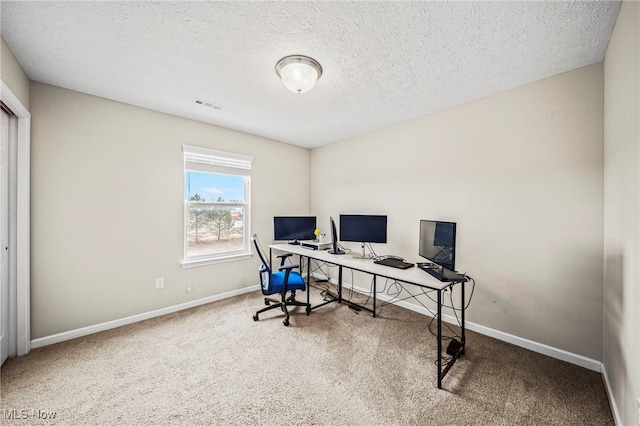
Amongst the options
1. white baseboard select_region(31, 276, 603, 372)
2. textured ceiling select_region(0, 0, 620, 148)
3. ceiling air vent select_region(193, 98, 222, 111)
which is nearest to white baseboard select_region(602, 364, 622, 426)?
white baseboard select_region(31, 276, 603, 372)

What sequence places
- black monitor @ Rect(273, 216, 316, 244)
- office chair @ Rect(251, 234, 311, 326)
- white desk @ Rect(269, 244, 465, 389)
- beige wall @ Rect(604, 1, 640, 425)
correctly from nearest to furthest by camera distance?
beige wall @ Rect(604, 1, 640, 425) → white desk @ Rect(269, 244, 465, 389) → office chair @ Rect(251, 234, 311, 326) → black monitor @ Rect(273, 216, 316, 244)

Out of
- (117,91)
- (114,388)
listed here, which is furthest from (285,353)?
(117,91)

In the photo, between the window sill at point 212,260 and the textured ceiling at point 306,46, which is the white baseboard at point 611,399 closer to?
the textured ceiling at point 306,46

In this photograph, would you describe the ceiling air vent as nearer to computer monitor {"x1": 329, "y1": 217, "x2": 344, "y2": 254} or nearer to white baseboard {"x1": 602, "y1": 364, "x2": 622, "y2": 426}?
computer monitor {"x1": 329, "y1": 217, "x2": 344, "y2": 254}

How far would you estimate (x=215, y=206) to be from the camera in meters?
3.50

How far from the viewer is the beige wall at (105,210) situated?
232 centimetres

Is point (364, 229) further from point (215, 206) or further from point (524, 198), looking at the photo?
→ point (215, 206)

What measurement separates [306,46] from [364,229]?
2229mm

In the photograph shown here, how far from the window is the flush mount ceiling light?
1.89 metres

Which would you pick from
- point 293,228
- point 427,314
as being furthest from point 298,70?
point 427,314

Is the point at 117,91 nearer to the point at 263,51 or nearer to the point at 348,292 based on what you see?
the point at 263,51

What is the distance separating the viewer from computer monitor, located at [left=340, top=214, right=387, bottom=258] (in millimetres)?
3197

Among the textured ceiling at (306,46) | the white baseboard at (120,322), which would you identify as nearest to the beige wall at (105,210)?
the white baseboard at (120,322)

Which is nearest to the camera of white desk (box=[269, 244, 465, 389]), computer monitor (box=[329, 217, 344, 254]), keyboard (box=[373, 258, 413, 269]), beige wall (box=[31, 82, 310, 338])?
white desk (box=[269, 244, 465, 389])
